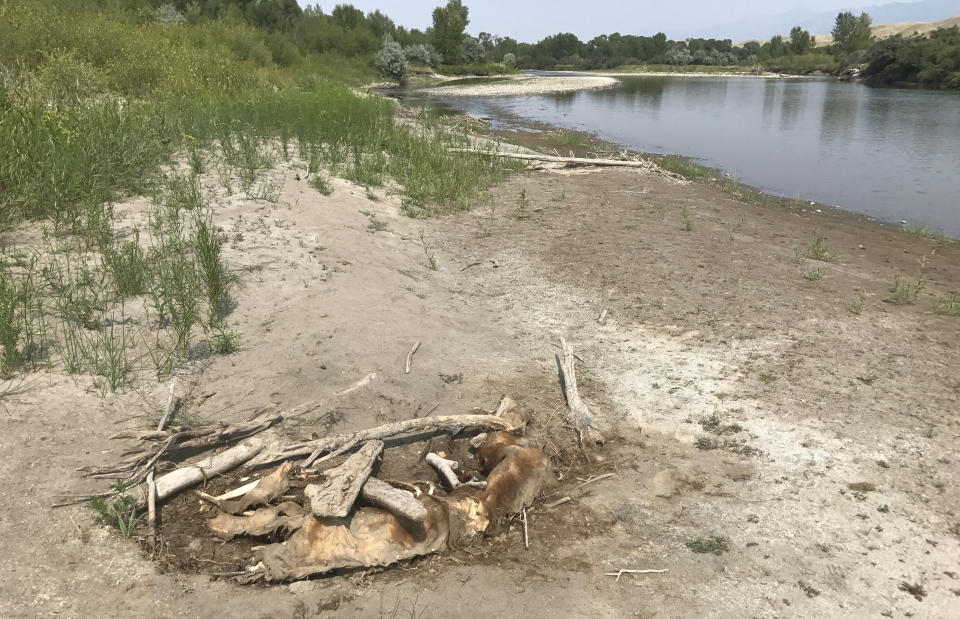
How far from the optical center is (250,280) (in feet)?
17.6

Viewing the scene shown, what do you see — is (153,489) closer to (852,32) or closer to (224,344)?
(224,344)

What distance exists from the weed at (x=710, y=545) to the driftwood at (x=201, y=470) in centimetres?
245

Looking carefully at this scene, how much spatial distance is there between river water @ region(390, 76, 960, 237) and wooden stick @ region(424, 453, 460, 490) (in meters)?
10.9

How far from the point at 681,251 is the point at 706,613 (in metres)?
5.70

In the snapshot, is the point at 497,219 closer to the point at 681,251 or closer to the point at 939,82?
the point at 681,251

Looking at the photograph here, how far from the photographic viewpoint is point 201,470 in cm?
328

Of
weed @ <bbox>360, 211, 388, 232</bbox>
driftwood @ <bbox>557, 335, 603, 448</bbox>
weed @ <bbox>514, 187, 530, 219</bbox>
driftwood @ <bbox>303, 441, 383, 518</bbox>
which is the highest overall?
weed @ <bbox>360, 211, 388, 232</bbox>

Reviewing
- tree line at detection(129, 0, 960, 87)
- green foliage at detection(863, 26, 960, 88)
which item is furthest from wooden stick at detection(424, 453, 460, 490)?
green foliage at detection(863, 26, 960, 88)

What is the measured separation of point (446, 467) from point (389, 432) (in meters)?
0.43

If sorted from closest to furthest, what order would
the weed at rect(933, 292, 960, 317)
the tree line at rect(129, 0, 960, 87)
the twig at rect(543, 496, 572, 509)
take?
the twig at rect(543, 496, 572, 509), the weed at rect(933, 292, 960, 317), the tree line at rect(129, 0, 960, 87)

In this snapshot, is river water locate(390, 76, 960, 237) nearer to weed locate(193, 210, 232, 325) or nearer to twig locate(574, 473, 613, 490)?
twig locate(574, 473, 613, 490)

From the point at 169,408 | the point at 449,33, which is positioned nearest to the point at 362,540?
the point at 169,408

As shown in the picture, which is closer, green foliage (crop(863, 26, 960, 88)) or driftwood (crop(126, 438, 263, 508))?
driftwood (crop(126, 438, 263, 508))

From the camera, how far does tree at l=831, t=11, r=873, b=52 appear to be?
82.5m
